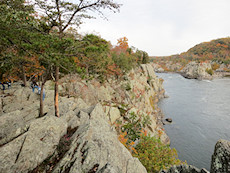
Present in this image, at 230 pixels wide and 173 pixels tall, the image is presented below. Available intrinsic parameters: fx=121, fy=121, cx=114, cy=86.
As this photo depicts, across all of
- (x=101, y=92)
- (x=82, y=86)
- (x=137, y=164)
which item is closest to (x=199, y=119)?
(x=101, y=92)

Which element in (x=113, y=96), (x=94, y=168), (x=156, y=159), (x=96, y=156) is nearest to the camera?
(x=94, y=168)

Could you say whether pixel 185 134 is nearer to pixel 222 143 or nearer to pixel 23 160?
pixel 222 143

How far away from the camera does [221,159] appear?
16.8ft

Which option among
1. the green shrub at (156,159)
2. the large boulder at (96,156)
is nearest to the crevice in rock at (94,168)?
the large boulder at (96,156)

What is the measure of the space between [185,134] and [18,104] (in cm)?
3188

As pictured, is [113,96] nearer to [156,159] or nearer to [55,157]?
[156,159]

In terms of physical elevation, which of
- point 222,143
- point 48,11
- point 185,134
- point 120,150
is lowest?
point 185,134

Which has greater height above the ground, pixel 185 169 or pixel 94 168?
pixel 94 168

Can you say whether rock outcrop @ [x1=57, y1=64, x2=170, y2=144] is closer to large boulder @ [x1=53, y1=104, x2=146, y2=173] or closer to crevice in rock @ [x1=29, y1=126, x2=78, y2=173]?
crevice in rock @ [x1=29, y1=126, x2=78, y2=173]

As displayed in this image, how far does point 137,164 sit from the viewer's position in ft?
22.3

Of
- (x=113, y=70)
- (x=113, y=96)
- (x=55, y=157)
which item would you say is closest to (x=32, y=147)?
(x=55, y=157)

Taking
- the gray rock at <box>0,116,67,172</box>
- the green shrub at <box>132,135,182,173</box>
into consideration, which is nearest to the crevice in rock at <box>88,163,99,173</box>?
the gray rock at <box>0,116,67,172</box>

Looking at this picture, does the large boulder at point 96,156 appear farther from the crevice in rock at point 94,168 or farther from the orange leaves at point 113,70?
the orange leaves at point 113,70

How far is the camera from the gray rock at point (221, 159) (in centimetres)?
497
